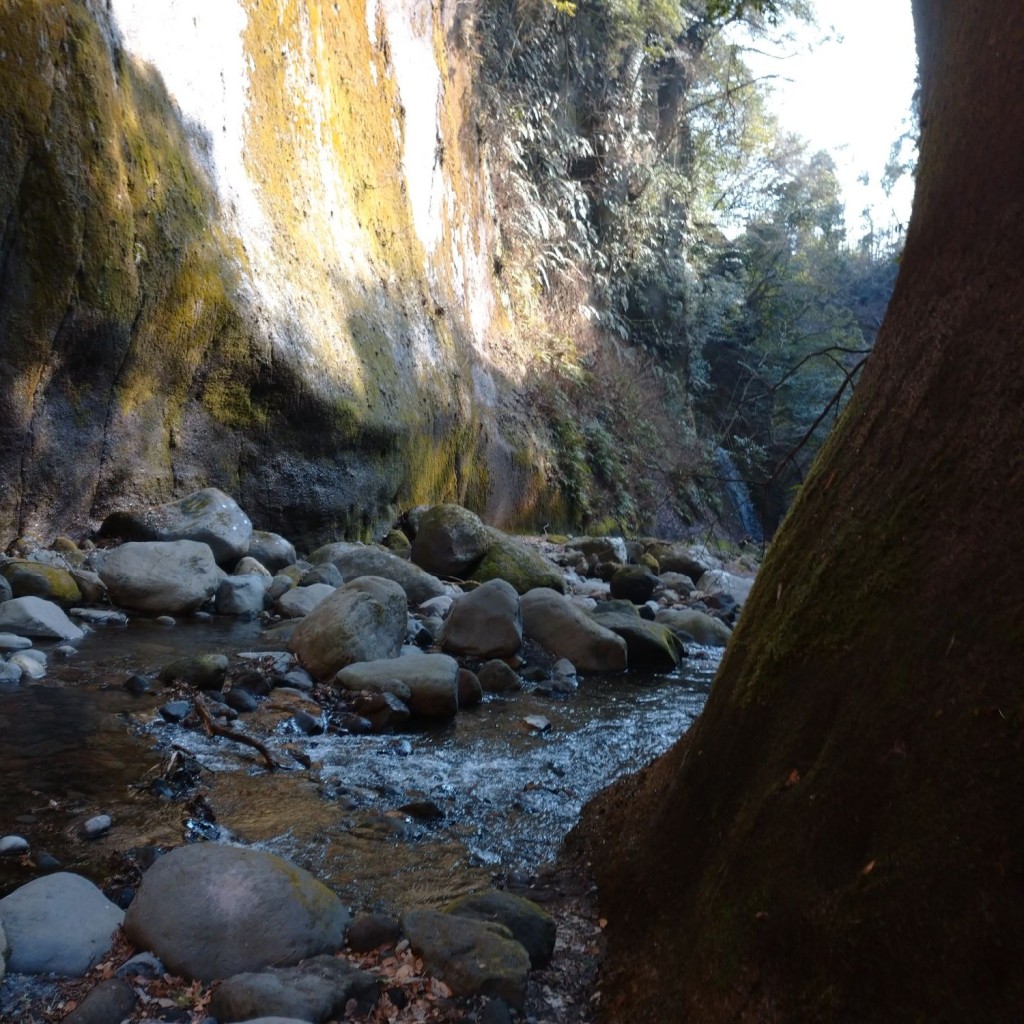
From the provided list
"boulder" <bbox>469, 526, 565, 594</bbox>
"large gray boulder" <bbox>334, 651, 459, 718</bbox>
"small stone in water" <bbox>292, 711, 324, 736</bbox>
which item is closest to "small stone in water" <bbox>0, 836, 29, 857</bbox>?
"small stone in water" <bbox>292, 711, 324, 736</bbox>

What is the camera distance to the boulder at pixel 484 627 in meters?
5.39

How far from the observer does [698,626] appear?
7.07 m

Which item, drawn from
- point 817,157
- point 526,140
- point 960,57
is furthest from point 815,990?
point 817,157

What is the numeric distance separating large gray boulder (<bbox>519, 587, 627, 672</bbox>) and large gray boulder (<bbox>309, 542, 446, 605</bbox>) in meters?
0.95

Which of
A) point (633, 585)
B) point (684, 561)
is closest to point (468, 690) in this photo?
point (633, 585)

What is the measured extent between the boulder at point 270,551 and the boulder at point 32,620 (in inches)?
78.1

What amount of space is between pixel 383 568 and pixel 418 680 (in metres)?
2.59

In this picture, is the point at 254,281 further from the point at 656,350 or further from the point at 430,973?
the point at 656,350

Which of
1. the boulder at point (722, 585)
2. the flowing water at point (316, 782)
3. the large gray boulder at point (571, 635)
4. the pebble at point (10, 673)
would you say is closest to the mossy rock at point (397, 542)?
the large gray boulder at point (571, 635)

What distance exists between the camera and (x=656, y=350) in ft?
67.1

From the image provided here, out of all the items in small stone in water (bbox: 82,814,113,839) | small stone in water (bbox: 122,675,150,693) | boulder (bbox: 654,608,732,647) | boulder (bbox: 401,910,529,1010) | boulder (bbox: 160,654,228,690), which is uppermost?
boulder (bbox: 654,608,732,647)

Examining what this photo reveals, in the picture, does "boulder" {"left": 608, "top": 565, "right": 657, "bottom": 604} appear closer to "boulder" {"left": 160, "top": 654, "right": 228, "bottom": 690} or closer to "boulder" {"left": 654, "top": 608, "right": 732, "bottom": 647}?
"boulder" {"left": 654, "top": 608, "right": 732, "bottom": 647}

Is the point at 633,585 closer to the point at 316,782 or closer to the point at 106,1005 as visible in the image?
the point at 316,782

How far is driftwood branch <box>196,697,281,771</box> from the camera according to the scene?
331 cm
